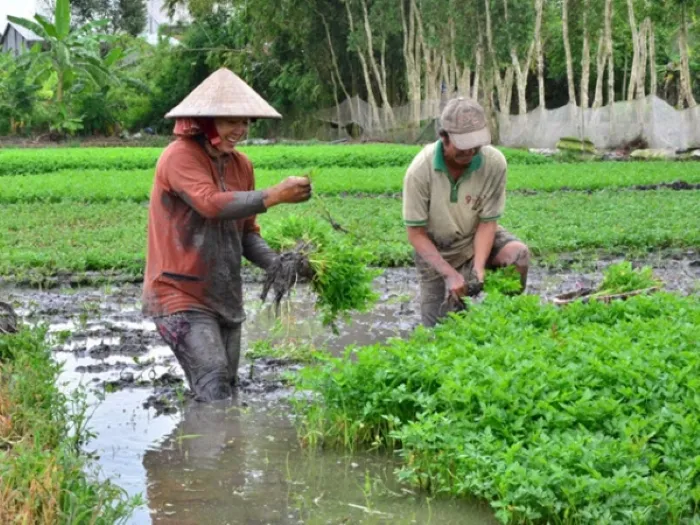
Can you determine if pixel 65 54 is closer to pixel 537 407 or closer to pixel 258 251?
pixel 258 251

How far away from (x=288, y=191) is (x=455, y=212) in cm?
148

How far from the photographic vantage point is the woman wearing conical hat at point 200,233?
19.3 ft

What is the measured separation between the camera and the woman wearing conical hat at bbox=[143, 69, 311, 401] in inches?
232

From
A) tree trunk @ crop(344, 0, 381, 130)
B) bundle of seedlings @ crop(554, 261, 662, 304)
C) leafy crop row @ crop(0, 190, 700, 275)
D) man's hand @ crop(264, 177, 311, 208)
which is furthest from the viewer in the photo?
tree trunk @ crop(344, 0, 381, 130)

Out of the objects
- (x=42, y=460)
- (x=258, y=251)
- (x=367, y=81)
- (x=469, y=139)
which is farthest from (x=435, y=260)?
(x=367, y=81)

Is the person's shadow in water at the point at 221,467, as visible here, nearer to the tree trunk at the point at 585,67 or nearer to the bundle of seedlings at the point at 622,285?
the bundle of seedlings at the point at 622,285

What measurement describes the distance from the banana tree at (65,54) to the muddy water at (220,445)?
100 ft

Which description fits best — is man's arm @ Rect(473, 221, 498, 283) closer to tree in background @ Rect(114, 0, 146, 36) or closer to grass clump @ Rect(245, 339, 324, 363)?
grass clump @ Rect(245, 339, 324, 363)

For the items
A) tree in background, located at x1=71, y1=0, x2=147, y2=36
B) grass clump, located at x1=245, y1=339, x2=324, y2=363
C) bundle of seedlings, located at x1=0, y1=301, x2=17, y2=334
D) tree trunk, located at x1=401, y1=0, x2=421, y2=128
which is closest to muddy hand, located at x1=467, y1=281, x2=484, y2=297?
grass clump, located at x1=245, y1=339, x2=324, y2=363

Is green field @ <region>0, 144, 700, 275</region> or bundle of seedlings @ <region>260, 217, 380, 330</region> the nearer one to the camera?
bundle of seedlings @ <region>260, 217, 380, 330</region>

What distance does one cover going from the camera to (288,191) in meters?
5.61

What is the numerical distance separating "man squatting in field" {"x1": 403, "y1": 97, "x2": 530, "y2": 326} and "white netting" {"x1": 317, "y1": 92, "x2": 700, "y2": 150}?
24.5 meters

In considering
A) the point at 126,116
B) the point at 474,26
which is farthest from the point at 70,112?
the point at 474,26

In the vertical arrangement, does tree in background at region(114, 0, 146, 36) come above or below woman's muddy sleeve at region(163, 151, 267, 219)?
above
